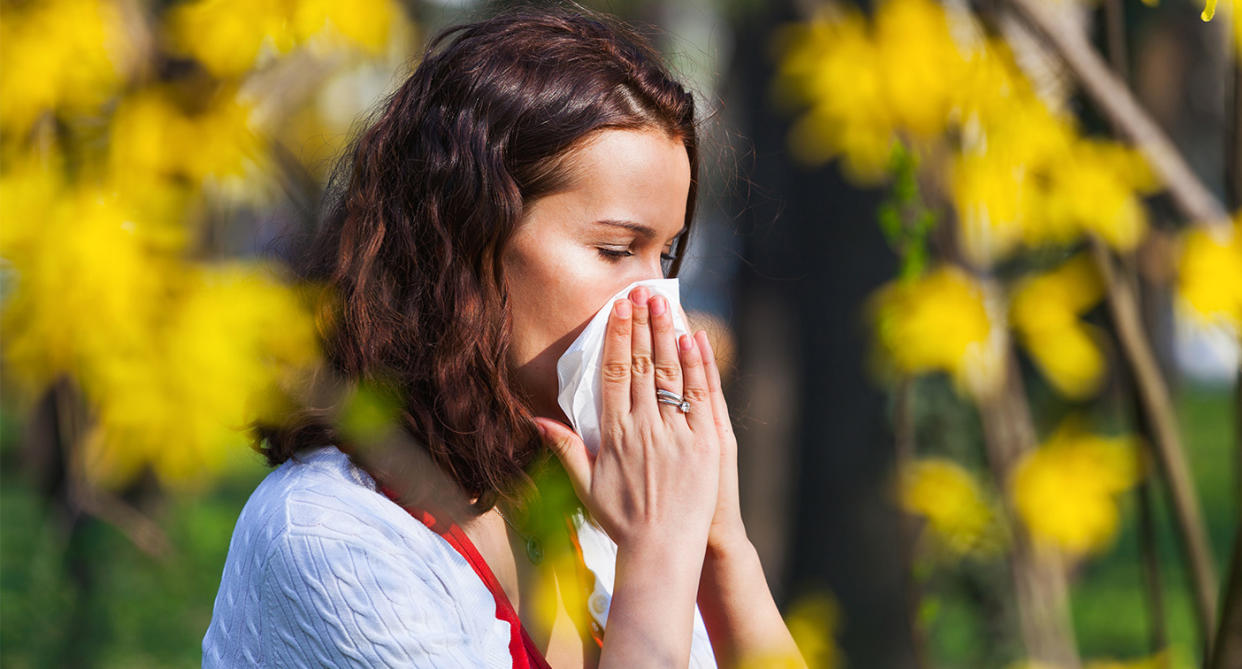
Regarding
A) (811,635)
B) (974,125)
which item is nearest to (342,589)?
(974,125)

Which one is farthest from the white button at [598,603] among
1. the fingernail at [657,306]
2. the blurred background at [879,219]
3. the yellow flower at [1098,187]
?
the yellow flower at [1098,187]

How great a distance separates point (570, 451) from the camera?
1538mm

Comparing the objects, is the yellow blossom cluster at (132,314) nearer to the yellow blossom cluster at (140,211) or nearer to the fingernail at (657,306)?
the yellow blossom cluster at (140,211)

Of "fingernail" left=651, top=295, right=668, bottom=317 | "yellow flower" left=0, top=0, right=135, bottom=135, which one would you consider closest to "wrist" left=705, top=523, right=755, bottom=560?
"fingernail" left=651, top=295, right=668, bottom=317

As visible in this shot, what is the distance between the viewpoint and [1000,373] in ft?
9.22

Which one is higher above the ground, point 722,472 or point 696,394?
point 696,394

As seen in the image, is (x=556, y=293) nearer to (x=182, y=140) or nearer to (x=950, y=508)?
(x=182, y=140)

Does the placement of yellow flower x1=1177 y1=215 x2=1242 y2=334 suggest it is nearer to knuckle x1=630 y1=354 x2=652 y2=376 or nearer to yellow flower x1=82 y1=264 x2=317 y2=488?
knuckle x1=630 y1=354 x2=652 y2=376

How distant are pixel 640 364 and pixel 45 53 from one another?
1.33m

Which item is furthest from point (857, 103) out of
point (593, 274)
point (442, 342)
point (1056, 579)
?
point (1056, 579)

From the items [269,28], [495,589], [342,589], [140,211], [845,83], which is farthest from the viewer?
[845,83]

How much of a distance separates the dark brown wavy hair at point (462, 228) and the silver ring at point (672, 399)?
0.61 feet

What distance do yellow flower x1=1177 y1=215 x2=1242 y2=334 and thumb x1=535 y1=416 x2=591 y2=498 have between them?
1.22 metres

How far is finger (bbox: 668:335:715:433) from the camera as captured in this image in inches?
61.6
